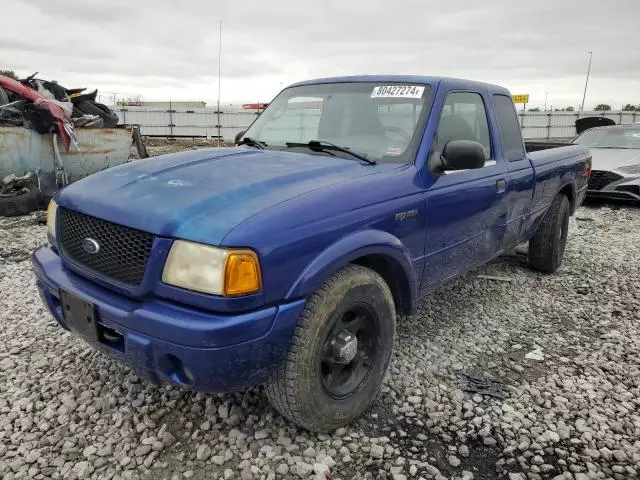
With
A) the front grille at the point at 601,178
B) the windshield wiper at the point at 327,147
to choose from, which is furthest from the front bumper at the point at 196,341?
the front grille at the point at 601,178

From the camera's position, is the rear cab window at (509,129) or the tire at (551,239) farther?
the tire at (551,239)

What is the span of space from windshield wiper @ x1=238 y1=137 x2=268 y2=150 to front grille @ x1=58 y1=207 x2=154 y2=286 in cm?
135

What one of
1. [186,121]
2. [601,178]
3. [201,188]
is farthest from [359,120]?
[186,121]

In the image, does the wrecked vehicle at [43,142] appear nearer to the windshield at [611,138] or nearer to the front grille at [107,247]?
the front grille at [107,247]

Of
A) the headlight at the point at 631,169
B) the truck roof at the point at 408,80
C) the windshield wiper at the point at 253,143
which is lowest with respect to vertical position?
the headlight at the point at 631,169

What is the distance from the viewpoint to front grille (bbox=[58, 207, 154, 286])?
7.04 ft

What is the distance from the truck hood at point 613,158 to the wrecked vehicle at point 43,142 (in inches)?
347

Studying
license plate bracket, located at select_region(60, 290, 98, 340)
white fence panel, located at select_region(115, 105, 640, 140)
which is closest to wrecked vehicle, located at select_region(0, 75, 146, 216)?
license plate bracket, located at select_region(60, 290, 98, 340)

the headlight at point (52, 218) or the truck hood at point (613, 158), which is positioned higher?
Answer: the truck hood at point (613, 158)

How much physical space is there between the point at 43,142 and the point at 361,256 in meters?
7.13

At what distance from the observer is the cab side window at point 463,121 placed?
3206 mm

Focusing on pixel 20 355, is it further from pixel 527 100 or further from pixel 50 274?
pixel 527 100

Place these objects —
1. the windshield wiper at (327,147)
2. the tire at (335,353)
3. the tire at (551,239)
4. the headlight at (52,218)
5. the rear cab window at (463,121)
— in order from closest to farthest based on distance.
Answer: the tire at (335,353) < the headlight at (52,218) < the windshield wiper at (327,147) < the rear cab window at (463,121) < the tire at (551,239)

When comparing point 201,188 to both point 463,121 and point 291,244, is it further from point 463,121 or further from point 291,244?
point 463,121
